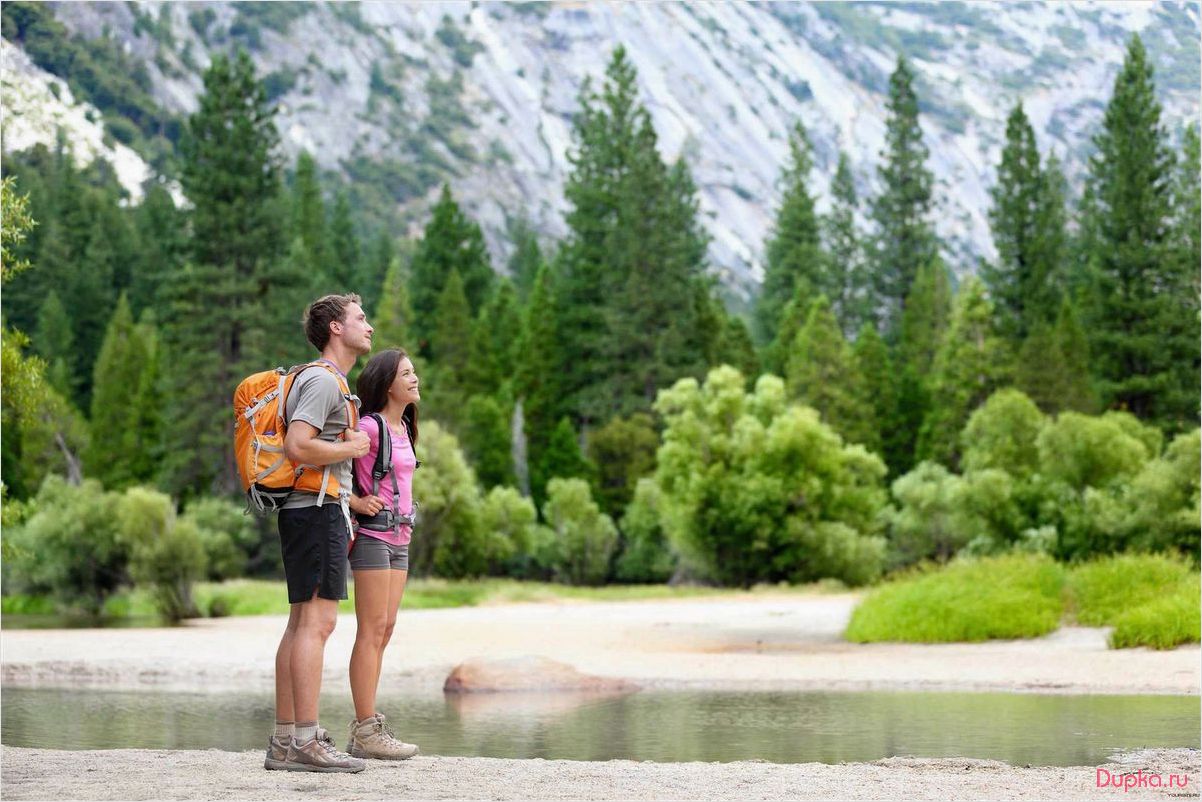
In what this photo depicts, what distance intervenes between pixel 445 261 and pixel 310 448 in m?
73.8

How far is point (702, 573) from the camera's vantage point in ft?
150

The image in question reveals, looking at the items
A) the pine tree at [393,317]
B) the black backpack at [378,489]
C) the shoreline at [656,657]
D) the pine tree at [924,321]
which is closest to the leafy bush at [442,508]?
the pine tree at [393,317]

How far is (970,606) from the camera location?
68.5ft

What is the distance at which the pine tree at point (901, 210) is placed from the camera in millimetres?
81625

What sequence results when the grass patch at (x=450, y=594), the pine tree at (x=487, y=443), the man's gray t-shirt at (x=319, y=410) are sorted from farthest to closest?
the pine tree at (x=487, y=443), the grass patch at (x=450, y=594), the man's gray t-shirt at (x=319, y=410)

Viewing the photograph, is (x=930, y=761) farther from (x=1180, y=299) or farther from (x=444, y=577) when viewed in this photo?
(x=1180, y=299)

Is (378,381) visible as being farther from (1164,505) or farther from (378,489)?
(1164,505)

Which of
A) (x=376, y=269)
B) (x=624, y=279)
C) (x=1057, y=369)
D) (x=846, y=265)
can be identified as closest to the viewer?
(x=1057, y=369)

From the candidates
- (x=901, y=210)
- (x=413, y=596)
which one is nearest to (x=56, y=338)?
(x=413, y=596)

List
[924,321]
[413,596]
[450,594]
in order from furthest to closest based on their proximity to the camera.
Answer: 1. [924,321]
2. [450,594]
3. [413,596]

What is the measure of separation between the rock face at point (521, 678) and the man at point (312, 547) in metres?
7.93

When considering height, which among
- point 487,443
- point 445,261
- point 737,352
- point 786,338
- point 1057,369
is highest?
point 445,261

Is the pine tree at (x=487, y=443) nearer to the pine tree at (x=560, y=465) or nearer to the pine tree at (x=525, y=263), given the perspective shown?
the pine tree at (x=560, y=465)

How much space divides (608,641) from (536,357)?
4738 centimetres
